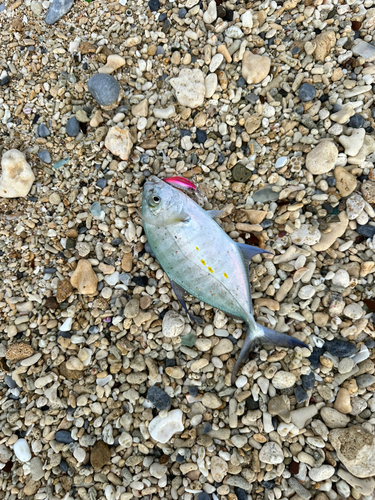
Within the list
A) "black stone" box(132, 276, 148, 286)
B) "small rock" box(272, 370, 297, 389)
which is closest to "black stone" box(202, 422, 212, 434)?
"small rock" box(272, 370, 297, 389)

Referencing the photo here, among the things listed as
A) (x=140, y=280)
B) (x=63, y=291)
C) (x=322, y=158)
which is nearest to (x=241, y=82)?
(x=322, y=158)

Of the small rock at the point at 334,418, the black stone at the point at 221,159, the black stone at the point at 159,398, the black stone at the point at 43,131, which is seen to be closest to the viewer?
the small rock at the point at 334,418

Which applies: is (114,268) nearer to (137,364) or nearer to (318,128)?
(137,364)

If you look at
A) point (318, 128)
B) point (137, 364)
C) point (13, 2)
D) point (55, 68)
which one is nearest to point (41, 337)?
point (137, 364)

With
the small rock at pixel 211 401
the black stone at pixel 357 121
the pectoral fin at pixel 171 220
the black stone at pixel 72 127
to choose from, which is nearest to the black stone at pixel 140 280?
the pectoral fin at pixel 171 220

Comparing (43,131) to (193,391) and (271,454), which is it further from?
(271,454)

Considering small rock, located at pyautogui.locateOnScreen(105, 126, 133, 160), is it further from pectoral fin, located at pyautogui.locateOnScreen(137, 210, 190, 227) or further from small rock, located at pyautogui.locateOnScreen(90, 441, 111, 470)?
small rock, located at pyautogui.locateOnScreen(90, 441, 111, 470)

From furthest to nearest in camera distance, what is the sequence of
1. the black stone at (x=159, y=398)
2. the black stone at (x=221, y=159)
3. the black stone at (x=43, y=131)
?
1. the black stone at (x=43, y=131)
2. the black stone at (x=221, y=159)
3. the black stone at (x=159, y=398)

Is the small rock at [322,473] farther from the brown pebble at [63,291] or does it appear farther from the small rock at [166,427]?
the brown pebble at [63,291]
